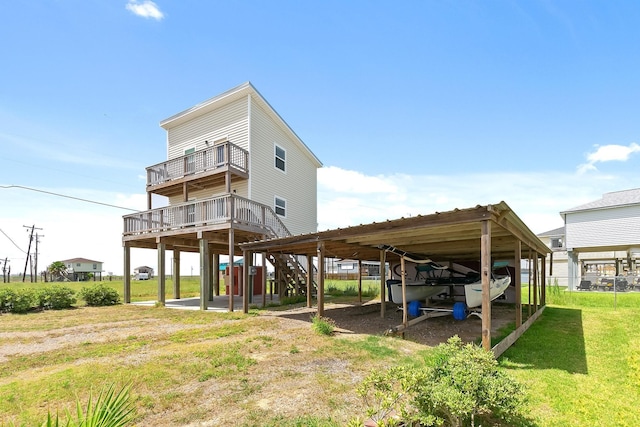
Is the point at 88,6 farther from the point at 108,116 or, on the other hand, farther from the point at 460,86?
the point at 460,86

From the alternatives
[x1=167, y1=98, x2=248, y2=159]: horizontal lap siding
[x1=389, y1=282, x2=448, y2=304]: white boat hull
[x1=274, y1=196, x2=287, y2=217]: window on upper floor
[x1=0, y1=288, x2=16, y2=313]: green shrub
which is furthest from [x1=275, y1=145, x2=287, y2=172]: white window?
[x1=0, y1=288, x2=16, y2=313]: green shrub

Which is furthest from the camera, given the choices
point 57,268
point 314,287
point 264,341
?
point 57,268

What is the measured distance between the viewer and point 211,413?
433 centimetres

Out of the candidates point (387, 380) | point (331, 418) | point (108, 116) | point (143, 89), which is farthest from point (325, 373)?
point (108, 116)

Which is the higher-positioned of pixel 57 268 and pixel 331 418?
pixel 331 418

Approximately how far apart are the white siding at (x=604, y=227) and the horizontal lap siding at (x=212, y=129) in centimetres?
2609

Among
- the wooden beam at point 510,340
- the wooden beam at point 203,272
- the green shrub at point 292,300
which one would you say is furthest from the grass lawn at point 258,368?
the green shrub at point 292,300

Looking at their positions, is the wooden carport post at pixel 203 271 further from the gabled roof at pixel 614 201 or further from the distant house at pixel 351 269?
the distant house at pixel 351 269

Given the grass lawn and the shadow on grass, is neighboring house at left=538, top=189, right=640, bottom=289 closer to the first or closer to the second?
the shadow on grass

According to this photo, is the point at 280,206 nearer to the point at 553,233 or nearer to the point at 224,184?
the point at 224,184

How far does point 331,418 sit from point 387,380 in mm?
940

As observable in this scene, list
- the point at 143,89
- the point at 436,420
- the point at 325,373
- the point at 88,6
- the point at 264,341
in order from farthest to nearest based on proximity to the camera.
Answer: the point at 143,89, the point at 88,6, the point at 264,341, the point at 325,373, the point at 436,420

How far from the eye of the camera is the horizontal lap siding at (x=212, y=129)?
17438 mm

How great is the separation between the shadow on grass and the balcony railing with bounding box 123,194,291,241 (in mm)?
10766
